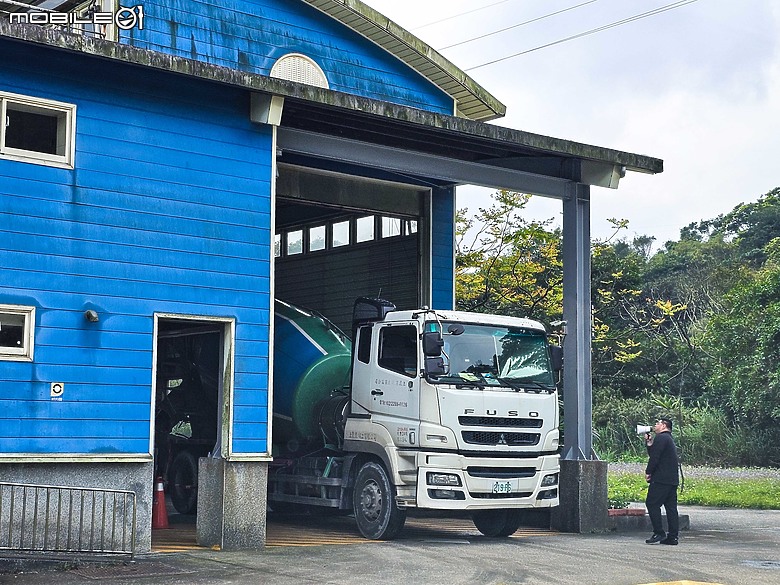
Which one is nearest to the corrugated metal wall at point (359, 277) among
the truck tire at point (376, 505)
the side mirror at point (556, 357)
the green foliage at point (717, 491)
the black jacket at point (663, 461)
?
the side mirror at point (556, 357)

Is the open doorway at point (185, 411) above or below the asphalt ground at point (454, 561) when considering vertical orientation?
above

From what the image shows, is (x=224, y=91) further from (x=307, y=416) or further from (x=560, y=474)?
(x=560, y=474)

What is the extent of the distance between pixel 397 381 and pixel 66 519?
4829 millimetres

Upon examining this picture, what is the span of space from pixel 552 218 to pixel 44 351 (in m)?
21.4

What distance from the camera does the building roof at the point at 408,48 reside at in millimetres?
20844

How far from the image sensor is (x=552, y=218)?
32375 millimetres

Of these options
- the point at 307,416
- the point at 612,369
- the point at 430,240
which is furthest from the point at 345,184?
the point at 612,369

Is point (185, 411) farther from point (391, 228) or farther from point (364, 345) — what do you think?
point (391, 228)

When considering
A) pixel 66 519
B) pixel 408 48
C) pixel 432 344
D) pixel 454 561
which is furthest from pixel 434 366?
pixel 408 48

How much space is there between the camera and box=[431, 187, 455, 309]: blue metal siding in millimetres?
20734

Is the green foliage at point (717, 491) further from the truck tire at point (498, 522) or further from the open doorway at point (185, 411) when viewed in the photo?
the open doorway at point (185, 411)

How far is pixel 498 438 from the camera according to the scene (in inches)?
607

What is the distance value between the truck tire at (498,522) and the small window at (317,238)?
6.70m

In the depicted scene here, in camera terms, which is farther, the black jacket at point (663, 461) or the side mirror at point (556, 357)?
the side mirror at point (556, 357)
